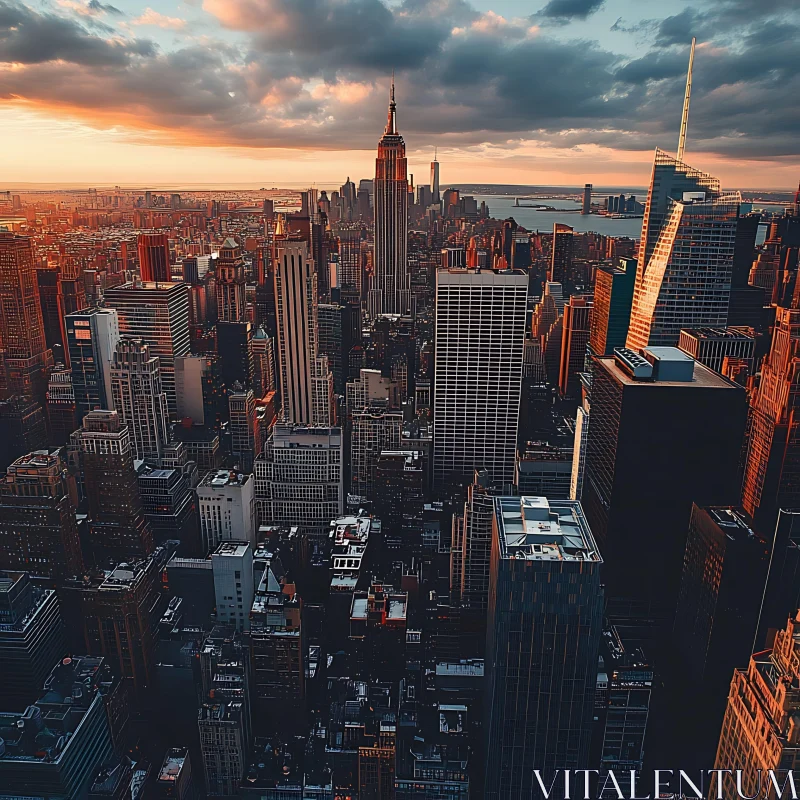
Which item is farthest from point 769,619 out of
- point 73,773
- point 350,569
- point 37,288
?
point 37,288

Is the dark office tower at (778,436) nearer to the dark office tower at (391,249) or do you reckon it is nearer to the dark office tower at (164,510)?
the dark office tower at (164,510)

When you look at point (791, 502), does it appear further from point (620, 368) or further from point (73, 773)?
point (73, 773)

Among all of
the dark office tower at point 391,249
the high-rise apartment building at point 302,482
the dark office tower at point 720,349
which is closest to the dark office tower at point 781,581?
the dark office tower at point 720,349

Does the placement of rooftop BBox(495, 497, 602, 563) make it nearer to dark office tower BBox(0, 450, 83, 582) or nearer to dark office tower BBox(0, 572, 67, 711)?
dark office tower BBox(0, 572, 67, 711)

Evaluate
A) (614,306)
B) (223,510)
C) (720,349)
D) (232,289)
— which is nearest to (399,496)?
(223,510)

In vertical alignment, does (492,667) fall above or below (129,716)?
above

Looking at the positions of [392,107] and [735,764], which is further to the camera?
[392,107]
